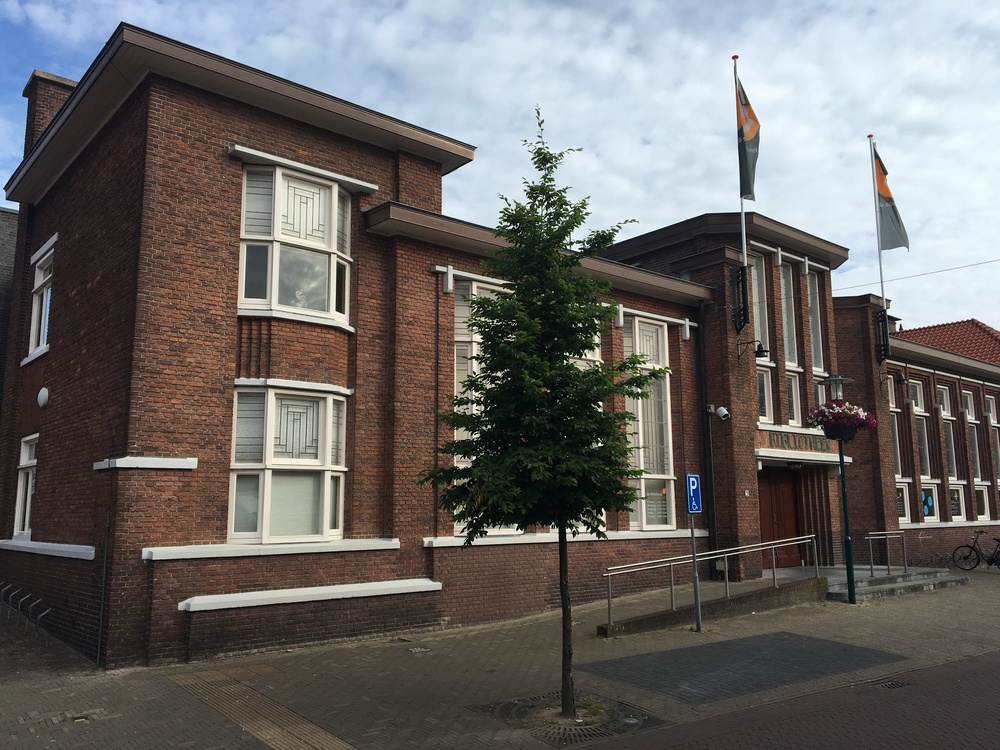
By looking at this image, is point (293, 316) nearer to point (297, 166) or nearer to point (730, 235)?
point (297, 166)

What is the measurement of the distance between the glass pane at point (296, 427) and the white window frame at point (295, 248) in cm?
129

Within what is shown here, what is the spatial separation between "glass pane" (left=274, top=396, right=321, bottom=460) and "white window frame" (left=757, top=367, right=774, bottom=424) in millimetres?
11226

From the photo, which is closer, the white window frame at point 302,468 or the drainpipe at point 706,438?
the white window frame at point 302,468

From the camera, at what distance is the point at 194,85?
12.2 m

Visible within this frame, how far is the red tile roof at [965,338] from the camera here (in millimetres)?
32594

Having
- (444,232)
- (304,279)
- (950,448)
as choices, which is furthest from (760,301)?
(950,448)

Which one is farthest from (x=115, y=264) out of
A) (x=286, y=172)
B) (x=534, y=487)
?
(x=534, y=487)

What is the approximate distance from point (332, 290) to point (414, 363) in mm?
1844

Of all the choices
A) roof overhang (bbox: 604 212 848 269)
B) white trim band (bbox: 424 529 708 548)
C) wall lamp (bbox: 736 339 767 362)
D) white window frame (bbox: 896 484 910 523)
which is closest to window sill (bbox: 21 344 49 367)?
white trim band (bbox: 424 529 708 548)

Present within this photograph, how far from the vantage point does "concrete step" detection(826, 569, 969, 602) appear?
634 inches

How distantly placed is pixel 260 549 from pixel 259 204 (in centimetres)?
521

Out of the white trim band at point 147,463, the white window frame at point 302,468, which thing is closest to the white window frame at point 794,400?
the white window frame at point 302,468

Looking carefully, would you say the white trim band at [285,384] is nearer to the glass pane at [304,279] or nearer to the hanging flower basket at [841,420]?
the glass pane at [304,279]

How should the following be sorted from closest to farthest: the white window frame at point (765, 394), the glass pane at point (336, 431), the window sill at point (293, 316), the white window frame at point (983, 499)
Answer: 1. the window sill at point (293, 316)
2. the glass pane at point (336, 431)
3. the white window frame at point (765, 394)
4. the white window frame at point (983, 499)
